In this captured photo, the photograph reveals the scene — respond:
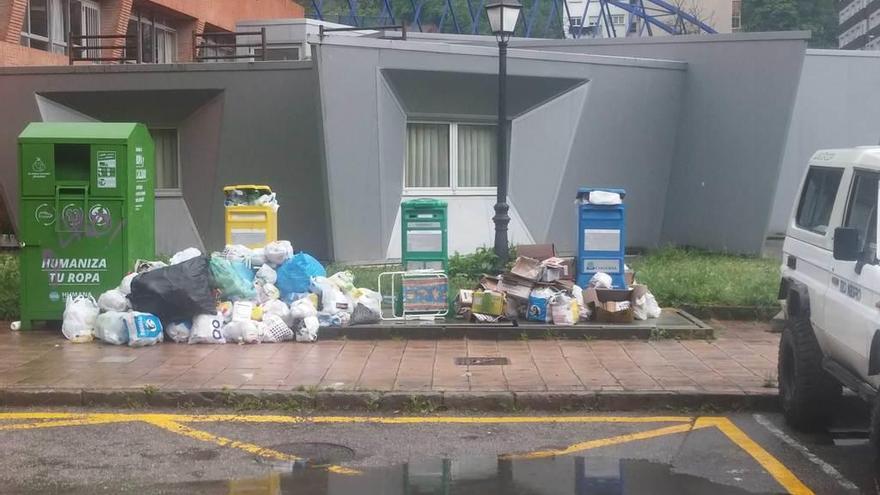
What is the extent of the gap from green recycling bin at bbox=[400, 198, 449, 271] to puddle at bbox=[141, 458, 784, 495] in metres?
4.93

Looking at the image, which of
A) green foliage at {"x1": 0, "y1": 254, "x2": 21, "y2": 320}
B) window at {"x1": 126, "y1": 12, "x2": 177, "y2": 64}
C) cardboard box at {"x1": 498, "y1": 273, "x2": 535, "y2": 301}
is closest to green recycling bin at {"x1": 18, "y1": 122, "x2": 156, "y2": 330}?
green foliage at {"x1": 0, "y1": 254, "x2": 21, "y2": 320}

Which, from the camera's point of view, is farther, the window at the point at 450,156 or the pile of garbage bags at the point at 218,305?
the window at the point at 450,156

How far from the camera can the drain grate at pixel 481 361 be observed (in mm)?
9672

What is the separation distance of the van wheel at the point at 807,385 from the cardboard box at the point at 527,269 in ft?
13.1

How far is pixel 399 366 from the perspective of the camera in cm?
952

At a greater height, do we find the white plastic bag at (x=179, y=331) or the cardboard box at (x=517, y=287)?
the cardboard box at (x=517, y=287)

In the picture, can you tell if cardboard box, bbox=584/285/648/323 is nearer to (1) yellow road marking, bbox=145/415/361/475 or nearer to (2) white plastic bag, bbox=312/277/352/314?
(2) white plastic bag, bbox=312/277/352/314

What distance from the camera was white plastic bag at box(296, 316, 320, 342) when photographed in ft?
35.0

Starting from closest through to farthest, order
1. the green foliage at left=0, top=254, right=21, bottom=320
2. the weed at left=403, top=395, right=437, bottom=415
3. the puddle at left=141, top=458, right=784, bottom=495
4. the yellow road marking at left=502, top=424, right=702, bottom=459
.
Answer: the puddle at left=141, top=458, right=784, bottom=495, the yellow road marking at left=502, top=424, right=702, bottom=459, the weed at left=403, top=395, right=437, bottom=415, the green foliage at left=0, top=254, right=21, bottom=320

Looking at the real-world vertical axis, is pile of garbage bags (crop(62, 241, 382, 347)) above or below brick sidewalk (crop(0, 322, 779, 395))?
above

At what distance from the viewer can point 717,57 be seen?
18.1m

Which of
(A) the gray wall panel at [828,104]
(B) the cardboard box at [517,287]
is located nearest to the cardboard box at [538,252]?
(B) the cardboard box at [517,287]

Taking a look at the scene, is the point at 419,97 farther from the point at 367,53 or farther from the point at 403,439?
the point at 403,439

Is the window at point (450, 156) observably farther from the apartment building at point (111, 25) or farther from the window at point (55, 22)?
the window at point (55, 22)
